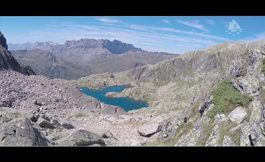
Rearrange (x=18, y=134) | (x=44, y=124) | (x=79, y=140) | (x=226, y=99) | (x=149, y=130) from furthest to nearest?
(x=149, y=130)
(x=44, y=124)
(x=226, y=99)
(x=79, y=140)
(x=18, y=134)

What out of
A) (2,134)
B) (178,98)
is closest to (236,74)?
(2,134)

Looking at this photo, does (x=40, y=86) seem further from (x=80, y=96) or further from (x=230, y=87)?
(x=230, y=87)

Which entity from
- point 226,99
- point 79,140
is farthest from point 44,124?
point 226,99

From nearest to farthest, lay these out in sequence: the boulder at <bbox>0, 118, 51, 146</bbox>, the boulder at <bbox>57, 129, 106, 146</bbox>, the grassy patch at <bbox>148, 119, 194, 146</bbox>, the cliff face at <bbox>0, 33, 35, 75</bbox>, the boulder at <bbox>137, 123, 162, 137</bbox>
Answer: the boulder at <bbox>0, 118, 51, 146</bbox> → the boulder at <bbox>57, 129, 106, 146</bbox> → the grassy patch at <bbox>148, 119, 194, 146</bbox> → the boulder at <bbox>137, 123, 162, 137</bbox> → the cliff face at <bbox>0, 33, 35, 75</bbox>

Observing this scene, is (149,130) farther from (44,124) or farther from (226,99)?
(226,99)

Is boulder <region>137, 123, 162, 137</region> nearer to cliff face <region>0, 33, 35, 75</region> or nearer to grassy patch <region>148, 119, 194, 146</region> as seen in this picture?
grassy patch <region>148, 119, 194, 146</region>

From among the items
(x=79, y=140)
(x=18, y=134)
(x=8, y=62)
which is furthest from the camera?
(x=8, y=62)

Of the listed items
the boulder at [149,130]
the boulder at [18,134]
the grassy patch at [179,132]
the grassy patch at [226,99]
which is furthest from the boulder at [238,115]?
the boulder at [149,130]

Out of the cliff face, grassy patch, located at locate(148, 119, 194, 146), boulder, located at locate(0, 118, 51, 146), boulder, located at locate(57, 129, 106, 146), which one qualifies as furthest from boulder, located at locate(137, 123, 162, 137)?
the cliff face
